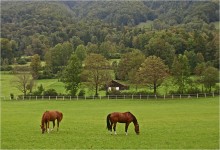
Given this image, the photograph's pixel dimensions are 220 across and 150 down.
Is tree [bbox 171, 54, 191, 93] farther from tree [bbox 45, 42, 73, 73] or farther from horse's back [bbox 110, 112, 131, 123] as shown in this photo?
tree [bbox 45, 42, 73, 73]

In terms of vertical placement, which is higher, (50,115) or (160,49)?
(160,49)

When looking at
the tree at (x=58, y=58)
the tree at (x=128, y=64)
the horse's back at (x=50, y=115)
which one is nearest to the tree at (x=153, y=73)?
the tree at (x=128, y=64)

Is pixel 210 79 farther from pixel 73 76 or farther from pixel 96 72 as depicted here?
pixel 73 76

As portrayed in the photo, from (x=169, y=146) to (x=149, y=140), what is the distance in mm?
1856

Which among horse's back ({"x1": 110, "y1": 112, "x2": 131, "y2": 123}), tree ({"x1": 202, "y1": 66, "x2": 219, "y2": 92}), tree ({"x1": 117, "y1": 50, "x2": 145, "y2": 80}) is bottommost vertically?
horse's back ({"x1": 110, "y1": 112, "x2": 131, "y2": 123})

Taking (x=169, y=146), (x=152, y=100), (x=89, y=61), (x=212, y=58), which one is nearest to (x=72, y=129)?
(x=169, y=146)

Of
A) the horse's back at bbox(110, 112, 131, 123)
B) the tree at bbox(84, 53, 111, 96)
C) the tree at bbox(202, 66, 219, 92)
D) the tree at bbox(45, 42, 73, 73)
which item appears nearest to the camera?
the horse's back at bbox(110, 112, 131, 123)

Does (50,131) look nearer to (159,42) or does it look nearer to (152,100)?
(152,100)

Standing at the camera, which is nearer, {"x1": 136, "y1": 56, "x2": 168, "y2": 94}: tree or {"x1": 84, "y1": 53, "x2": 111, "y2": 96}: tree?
{"x1": 136, "y1": 56, "x2": 168, "y2": 94}: tree

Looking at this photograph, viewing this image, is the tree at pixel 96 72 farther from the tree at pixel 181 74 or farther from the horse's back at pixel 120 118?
the horse's back at pixel 120 118

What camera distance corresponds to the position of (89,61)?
73.4 m

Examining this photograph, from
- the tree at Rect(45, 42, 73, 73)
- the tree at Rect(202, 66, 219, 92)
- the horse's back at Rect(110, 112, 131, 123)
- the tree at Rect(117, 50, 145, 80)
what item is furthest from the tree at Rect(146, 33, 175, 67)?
the horse's back at Rect(110, 112, 131, 123)

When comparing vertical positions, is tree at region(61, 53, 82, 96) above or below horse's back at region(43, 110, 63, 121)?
above

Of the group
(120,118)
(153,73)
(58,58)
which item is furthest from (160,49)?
(120,118)
